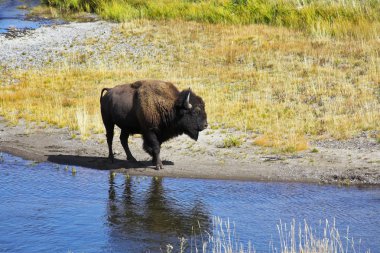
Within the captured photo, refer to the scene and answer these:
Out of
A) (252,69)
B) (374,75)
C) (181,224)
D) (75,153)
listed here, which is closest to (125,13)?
(252,69)

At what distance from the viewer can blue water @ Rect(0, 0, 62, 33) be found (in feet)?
136

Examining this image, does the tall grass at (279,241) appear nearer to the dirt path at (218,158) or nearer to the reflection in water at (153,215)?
the reflection in water at (153,215)

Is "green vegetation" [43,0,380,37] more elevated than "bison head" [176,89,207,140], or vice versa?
"green vegetation" [43,0,380,37]

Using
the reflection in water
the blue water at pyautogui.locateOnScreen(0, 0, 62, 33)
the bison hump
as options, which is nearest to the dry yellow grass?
the bison hump

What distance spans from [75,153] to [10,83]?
9.49 metres

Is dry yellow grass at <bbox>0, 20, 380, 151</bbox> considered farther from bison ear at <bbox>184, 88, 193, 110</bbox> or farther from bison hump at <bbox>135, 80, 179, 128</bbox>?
bison hump at <bbox>135, 80, 179, 128</bbox>

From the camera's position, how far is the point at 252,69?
26781 millimetres

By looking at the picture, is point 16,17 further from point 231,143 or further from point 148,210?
point 148,210

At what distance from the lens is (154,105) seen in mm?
16062

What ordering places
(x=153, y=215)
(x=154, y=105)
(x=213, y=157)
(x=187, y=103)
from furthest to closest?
(x=213, y=157)
(x=154, y=105)
(x=187, y=103)
(x=153, y=215)

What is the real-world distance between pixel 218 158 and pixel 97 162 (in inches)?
116

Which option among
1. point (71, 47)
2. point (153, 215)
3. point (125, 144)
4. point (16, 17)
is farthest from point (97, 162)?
point (16, 17)

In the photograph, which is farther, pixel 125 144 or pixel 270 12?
pixel 270 12

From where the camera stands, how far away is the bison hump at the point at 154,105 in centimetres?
1602
